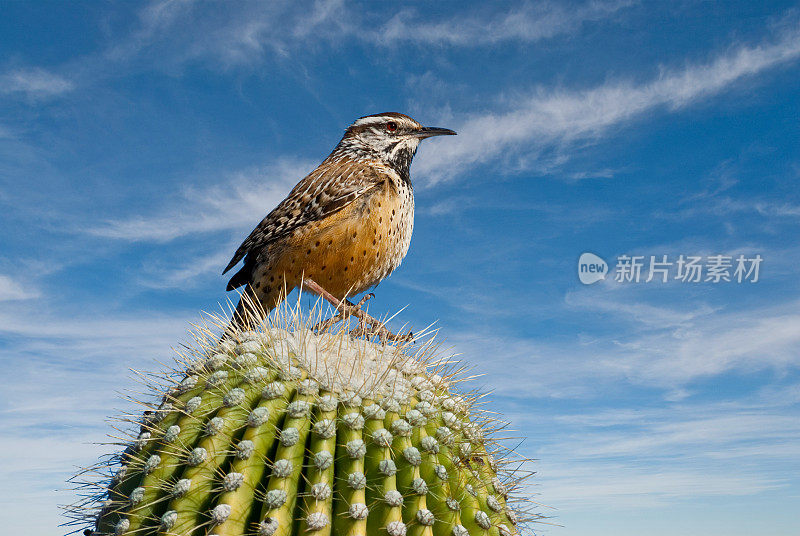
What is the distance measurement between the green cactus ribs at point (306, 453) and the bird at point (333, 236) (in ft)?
5.93

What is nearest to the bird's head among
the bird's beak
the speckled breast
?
the bird's beak

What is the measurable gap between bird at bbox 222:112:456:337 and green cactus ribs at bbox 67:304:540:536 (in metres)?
1.81

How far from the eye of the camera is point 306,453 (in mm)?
2289

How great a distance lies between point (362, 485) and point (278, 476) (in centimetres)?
30

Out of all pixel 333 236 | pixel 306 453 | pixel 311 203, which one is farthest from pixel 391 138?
pixel 306 453

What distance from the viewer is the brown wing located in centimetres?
507

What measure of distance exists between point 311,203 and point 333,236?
0.49m

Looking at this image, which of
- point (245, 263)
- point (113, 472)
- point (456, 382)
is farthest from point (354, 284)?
point (113, 472)

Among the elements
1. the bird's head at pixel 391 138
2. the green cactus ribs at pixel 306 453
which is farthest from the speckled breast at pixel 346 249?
the green cactus ribs at pixel 306 453

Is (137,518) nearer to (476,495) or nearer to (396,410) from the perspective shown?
(396,410)

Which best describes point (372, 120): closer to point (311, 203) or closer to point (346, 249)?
point (311, 203)

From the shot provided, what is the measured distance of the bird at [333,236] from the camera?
16.0 ft

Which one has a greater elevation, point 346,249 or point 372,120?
point 372,120

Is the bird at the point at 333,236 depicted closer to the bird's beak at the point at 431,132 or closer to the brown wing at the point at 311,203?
the brown wing at the point at 311,203
